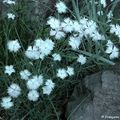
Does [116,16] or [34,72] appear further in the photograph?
[116,16]

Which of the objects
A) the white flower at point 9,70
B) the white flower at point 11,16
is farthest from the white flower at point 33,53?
the white flower at point 11,16

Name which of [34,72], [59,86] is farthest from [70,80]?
[34,72]

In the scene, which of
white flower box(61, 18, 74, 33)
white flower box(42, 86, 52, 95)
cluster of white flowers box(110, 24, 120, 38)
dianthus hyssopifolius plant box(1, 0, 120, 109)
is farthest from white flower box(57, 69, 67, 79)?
cluster of white flowers box(110, 24, 120, 38)

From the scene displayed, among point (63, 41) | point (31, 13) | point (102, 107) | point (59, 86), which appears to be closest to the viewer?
point (102, 107)

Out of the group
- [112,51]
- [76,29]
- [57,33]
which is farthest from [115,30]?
[57,33]

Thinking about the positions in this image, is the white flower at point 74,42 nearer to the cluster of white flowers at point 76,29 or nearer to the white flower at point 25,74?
the cluster of white flowers at point 76,29

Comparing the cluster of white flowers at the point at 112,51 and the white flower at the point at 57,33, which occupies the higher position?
the white flower at the point at 57,33

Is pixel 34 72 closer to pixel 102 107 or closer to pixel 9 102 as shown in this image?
pixel 9 102
